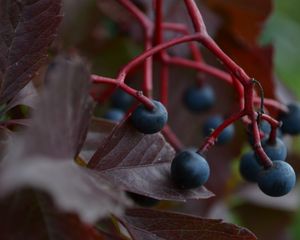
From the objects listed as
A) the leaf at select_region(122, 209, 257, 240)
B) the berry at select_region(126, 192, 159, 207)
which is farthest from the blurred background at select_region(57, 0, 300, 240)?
the leaf at select_region(122, 209, 257, 240)

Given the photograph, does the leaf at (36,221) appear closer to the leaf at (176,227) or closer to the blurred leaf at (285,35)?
the leaf at (176,227)

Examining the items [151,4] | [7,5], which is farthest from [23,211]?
[151,4]

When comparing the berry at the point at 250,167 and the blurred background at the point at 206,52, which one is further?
the blurred background at the point at 206,52

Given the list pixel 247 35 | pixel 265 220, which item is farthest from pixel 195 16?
pixel 265 220

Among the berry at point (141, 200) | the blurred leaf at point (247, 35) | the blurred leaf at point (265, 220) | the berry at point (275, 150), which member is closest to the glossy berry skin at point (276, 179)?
the berry at point (275, 150)

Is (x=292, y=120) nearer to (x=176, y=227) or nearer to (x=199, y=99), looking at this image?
(x=199, y=99)

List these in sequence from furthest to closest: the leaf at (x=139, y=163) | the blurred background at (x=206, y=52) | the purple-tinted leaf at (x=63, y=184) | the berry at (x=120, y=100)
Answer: the blurred background at (x=206, y=52) → the berry at (x=120, y=100) → the leaf at (x=139, y=163) → the purple-tinted leaf at (x=63, y=184)

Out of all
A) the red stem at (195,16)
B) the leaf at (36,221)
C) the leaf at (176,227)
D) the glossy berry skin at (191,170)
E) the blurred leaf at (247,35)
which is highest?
the red stem at (195,16)
